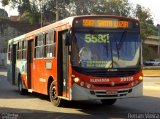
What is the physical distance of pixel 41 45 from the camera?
18.3m

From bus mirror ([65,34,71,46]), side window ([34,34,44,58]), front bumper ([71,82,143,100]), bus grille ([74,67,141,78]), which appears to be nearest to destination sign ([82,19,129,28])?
bus mirror ([65,34,71,46])

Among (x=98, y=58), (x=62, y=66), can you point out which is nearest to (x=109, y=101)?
(x=62, y=66)

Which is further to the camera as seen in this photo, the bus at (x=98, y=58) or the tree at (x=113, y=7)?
the tree at (x=113, y=7)

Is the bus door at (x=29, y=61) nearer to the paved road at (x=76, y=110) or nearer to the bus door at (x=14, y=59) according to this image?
the paved road at (x=76, y=110)

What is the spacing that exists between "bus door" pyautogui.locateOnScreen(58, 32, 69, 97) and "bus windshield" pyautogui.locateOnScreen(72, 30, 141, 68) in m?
0.87

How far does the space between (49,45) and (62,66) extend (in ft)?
5.32

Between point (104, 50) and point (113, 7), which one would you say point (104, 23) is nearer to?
point (104, 50)

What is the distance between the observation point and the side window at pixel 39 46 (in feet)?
60.2

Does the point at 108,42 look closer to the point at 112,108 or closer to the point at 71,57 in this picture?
the point at 71,57

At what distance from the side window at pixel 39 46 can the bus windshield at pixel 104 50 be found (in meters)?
3.90

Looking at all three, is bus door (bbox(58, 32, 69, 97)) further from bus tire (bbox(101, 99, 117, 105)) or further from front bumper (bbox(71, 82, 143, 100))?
bus tire (bbox(101, 99, 117, 105))

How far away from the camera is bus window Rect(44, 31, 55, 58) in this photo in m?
16.6

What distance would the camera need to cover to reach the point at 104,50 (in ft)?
47.8

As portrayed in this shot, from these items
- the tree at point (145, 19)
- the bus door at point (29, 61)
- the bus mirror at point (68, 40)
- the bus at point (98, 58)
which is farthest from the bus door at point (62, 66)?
the tree at point (145, 19)
